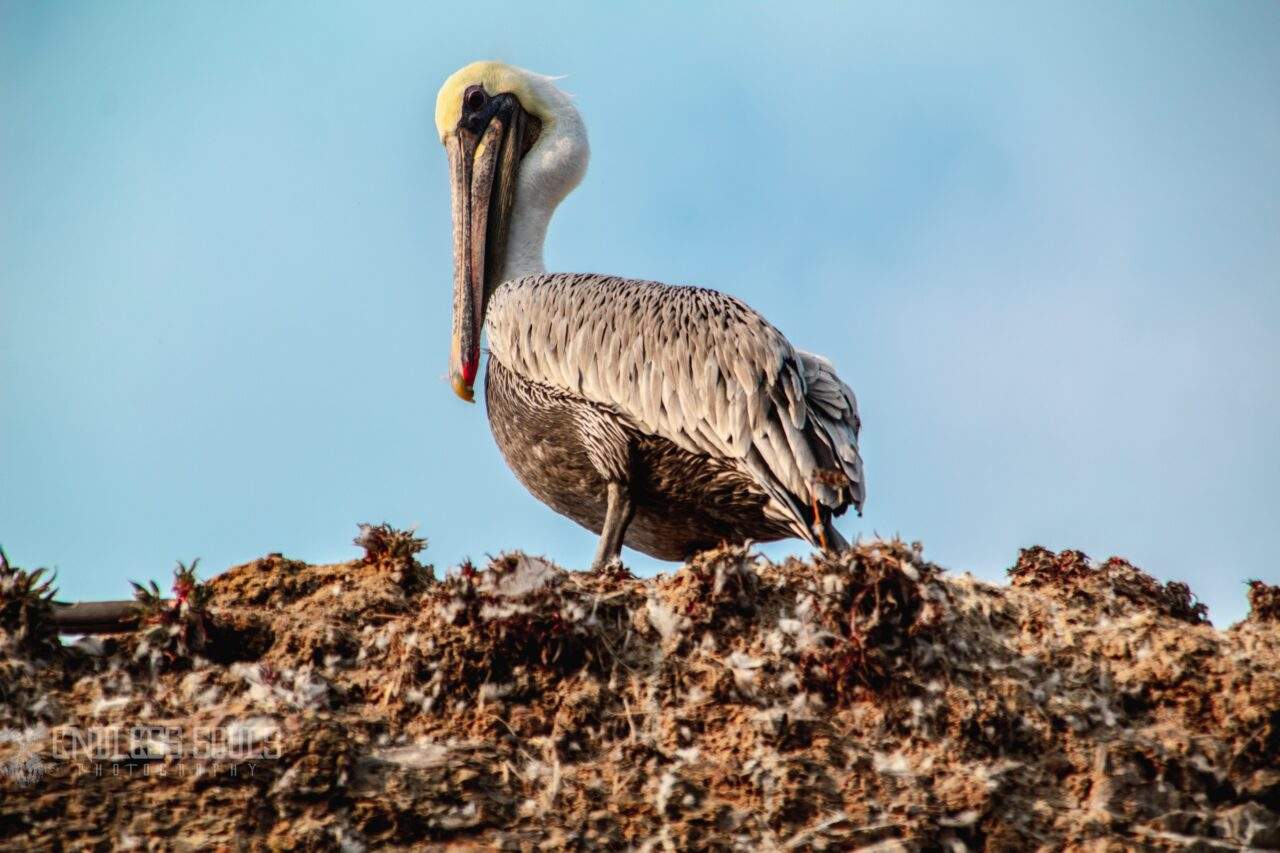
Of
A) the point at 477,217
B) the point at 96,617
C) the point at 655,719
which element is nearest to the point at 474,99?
the point at 477,217

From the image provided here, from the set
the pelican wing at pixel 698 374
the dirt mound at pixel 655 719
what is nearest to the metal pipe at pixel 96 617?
the dirt mound at pixel 655 719

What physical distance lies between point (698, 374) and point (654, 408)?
0.98 ft

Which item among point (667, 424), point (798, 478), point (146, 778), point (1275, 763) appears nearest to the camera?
point (146, 778)

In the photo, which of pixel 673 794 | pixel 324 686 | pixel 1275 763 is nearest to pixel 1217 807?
pixel 1275 763

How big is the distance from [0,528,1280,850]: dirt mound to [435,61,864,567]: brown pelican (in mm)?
1109

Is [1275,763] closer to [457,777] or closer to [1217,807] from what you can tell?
[1217,807]

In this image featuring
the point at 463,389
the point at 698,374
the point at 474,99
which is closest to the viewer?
the point at 698,374

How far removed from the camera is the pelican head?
29.7 ft

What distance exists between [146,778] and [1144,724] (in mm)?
3723

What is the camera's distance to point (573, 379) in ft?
25.1

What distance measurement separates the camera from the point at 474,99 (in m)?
9.43

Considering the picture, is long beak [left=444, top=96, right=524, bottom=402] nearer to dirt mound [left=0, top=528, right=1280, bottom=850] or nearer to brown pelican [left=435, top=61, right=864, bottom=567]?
brown pelican [left=435, top=61, right=864, bottom=567]

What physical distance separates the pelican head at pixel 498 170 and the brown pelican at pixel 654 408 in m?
0.04

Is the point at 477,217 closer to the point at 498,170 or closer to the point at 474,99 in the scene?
the point at 498,170
